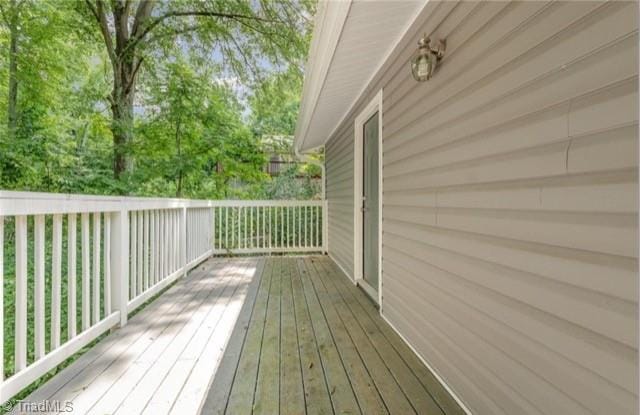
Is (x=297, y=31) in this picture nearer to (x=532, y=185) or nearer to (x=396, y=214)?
(x=396, y=214)

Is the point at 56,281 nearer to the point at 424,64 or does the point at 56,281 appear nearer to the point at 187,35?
the point at 424,64

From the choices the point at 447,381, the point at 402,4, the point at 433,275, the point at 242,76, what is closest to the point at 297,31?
the point at 242,76

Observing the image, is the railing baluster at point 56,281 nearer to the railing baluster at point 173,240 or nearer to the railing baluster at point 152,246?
the railing baluster at point 152,246

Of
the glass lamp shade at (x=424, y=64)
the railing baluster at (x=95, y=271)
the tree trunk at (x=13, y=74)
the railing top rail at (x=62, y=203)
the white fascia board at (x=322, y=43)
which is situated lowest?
the railing baluster at (x=95, y=271)

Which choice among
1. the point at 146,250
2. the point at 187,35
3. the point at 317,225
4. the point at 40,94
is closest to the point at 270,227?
the point at 317,225

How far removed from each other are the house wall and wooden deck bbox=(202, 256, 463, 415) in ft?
0.76

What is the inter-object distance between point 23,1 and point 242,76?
449 cm

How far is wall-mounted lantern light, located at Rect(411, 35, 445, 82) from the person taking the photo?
6.42ft

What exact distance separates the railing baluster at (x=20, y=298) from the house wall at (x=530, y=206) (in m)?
2.22

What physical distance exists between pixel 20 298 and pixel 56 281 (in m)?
0.34

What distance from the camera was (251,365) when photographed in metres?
2.12

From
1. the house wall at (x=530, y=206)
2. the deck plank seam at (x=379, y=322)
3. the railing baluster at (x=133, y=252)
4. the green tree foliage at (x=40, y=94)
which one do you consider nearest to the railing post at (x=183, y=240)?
the railing baluster at (x=133, y=252)

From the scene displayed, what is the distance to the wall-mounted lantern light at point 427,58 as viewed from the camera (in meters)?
1.96

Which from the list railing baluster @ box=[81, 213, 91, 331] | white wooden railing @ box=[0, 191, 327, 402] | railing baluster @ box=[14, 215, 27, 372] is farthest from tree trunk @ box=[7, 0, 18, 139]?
railing baluster @ box=[14, 215, 27, 372]
